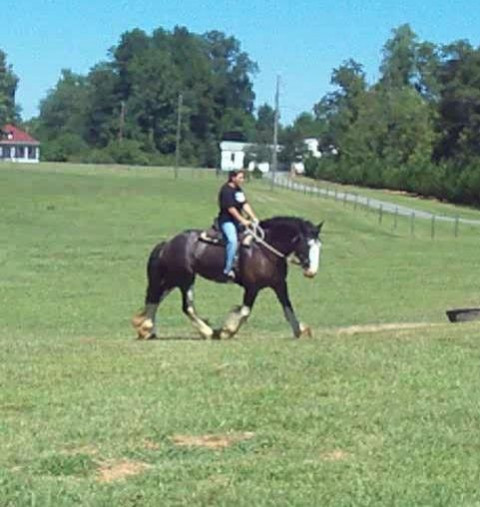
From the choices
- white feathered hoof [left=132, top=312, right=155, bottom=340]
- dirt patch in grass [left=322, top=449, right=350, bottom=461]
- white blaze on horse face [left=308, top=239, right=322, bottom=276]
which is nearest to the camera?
dirt patch in grass [left=322, top=449, right=350, bottom=461]

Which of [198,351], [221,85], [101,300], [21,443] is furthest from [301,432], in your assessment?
[221,85]

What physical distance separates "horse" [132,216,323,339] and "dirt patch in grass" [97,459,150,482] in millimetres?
8666

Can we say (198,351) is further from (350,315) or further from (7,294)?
(7,294)

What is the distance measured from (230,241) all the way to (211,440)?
815cm

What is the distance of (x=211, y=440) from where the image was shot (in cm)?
848

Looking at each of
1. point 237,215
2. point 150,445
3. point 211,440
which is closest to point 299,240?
point 237,215

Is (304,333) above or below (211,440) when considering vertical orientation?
below

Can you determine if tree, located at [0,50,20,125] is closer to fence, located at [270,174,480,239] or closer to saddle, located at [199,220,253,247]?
fence, located at [270,174,480,239]

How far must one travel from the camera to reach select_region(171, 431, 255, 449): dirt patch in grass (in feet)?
27.3

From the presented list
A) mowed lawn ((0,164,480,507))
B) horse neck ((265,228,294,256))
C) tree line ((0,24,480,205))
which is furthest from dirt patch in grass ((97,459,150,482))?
tree line ((0,24,480,205))

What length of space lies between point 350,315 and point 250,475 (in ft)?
60.3

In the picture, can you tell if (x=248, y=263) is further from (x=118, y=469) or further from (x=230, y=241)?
(x=118, y=469)

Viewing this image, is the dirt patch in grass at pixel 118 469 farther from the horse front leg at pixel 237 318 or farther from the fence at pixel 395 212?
the fence at pixel 395 212

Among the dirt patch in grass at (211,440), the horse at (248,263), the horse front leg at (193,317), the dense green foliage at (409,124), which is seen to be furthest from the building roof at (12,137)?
the dirt patch in grass at (211,440)
